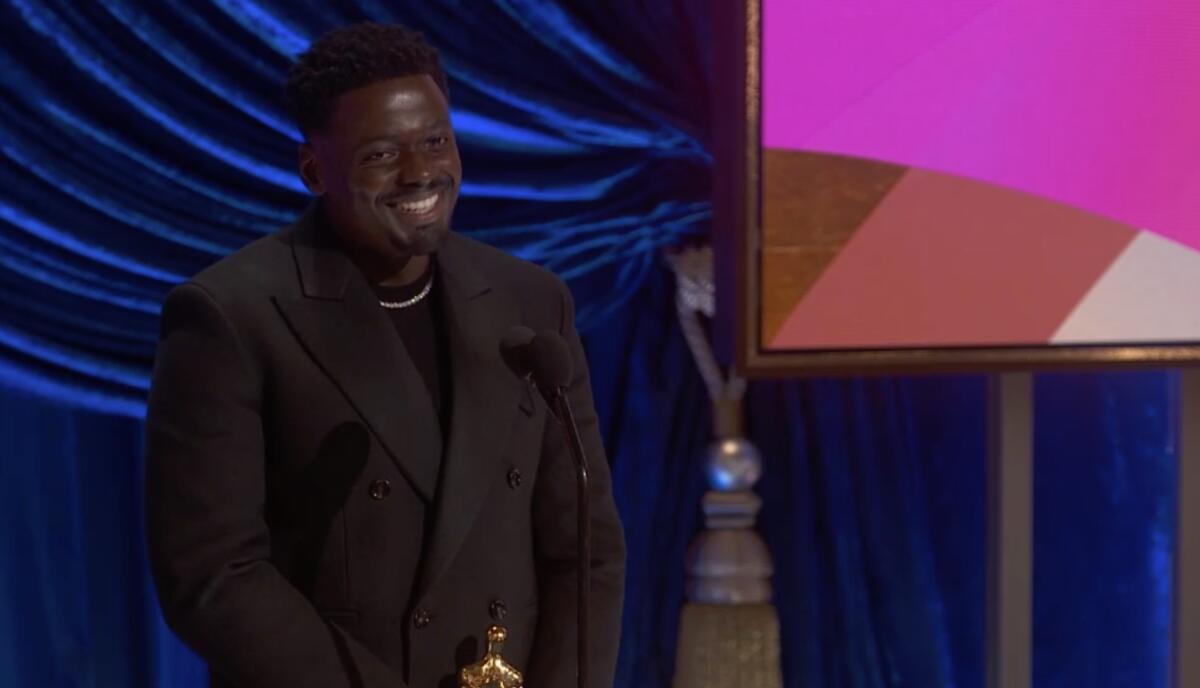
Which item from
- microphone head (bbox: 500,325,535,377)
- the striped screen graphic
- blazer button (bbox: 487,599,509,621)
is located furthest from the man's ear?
the striped screen graphic

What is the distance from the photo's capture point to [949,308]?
2693mm

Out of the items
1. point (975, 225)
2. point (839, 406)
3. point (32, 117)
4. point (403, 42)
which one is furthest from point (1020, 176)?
point (32, 117)

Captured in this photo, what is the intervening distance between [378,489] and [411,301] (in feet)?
0.67

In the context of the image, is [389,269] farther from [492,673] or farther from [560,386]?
[492,673]

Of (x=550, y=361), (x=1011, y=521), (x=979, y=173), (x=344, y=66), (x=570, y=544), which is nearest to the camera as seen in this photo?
(x=550, y=361)

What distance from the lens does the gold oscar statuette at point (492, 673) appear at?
1.70 metres

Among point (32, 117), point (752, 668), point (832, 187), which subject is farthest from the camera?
point (752, 668)

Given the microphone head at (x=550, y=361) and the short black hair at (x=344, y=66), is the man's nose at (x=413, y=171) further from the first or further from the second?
the microphone head at (x=550, y=361)

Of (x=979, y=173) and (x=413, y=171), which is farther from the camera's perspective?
(x=979, y=173)

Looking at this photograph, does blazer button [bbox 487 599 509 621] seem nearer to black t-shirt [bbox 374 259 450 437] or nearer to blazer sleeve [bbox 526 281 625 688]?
blazer sleeve [bbox 526 281 625 688]

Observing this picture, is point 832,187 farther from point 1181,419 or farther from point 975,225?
point 1181,419

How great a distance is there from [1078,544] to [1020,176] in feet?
2.43

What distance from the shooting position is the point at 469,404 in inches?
68.1

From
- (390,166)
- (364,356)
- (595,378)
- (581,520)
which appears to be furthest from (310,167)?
(595,378)
